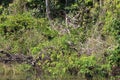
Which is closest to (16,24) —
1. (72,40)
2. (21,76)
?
(72,40)

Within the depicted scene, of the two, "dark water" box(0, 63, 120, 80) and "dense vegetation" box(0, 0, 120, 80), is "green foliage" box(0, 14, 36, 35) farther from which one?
"dark water" box(0, 63, 120, 80)

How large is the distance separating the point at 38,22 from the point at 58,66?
470 centimetres

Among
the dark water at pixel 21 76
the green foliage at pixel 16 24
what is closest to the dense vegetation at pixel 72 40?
the green foliage at pixel 16 24

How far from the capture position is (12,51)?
17.0 metres

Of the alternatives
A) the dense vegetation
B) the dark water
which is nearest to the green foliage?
the dense vegetation

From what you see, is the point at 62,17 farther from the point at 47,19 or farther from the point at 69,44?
the point at 69,44

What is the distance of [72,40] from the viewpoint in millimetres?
16609

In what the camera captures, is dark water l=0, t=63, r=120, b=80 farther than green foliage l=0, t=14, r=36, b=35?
No

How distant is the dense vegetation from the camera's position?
49.6 feet

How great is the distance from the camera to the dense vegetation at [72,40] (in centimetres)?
1512

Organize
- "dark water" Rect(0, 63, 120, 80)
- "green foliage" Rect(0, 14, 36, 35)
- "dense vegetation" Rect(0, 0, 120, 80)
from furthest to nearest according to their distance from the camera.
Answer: "green foliage" Rect(0, 14, 36, 35), "dense vegetation" Rect(0, 0, 120, 80), "dark water" Rect(0, 63, 120, 80)

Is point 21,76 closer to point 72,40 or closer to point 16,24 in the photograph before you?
point 72,40

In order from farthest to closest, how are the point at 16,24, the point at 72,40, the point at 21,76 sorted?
the point at 16,24, the point at 72,40, the point at 21,76

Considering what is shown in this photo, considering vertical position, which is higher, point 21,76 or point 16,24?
point 16,24
